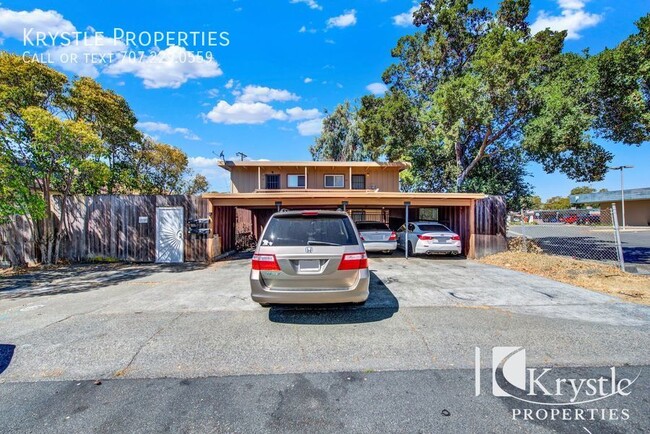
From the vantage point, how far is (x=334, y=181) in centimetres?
1858

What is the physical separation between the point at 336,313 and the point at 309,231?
145 centimetres

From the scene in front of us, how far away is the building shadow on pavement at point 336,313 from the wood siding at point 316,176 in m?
13.4

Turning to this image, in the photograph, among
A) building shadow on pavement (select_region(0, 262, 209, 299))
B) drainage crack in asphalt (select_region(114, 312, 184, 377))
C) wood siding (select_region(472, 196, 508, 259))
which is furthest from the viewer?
wood siding (select_region(472, 196, 508, 259))

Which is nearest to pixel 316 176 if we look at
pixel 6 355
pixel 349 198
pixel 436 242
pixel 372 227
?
pixel 349 198

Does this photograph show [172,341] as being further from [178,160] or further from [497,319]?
[178,160]

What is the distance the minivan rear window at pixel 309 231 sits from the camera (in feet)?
14.1

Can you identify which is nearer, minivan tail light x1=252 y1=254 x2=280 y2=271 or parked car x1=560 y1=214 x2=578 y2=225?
minivan tail light x1=252 y1=254 x2=280 y2=271

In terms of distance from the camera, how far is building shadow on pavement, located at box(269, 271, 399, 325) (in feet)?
14.8

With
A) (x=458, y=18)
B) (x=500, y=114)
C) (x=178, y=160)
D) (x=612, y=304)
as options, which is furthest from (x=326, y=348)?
(x=178, y=160)

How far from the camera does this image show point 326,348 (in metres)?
3.61

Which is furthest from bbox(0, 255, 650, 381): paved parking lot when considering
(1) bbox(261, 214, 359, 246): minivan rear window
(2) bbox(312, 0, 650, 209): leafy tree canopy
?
(2) bbox(312, 0, 650, 209): leafy tree canopy

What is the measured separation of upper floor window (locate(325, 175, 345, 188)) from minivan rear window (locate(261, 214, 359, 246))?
1395cm

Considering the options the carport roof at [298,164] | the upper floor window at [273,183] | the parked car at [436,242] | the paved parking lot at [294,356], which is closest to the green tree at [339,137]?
the carport roof at [298,164]

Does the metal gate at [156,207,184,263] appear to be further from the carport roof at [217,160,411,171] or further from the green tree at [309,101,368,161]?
the green tree at [309,101,368,161]
